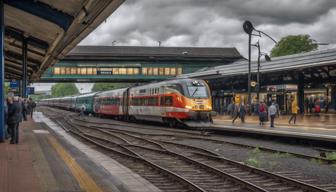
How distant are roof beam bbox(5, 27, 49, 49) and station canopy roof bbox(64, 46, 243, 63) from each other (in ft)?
186

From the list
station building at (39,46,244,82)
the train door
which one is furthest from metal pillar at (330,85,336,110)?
station building at (39,46,244,82)

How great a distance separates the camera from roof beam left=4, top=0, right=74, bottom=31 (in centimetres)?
1483

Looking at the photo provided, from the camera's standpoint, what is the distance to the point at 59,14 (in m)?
15.0

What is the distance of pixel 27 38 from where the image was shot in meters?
22.5

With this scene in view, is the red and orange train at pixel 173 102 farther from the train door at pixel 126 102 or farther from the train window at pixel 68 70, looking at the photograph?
the train window at pixel 68 70

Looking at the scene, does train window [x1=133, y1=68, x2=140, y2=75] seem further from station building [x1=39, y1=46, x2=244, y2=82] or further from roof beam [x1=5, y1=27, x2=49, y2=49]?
roof beam [x1=5, y1=27, x2=49, y2=49]

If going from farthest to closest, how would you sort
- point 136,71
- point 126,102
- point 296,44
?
1. point 296,44
2. point 136,71
3. point 126,102

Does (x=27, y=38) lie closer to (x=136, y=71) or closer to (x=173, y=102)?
(x=173, y=102)

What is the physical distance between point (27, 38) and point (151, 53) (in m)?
61.7

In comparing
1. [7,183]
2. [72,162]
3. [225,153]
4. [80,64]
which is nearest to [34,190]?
[7,183]

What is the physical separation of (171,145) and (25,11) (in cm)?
810

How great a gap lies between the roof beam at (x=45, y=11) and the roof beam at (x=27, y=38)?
5.67 meters

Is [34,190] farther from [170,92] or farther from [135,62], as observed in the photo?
[135,62]

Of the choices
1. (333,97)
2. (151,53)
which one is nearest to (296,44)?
(151,53)
